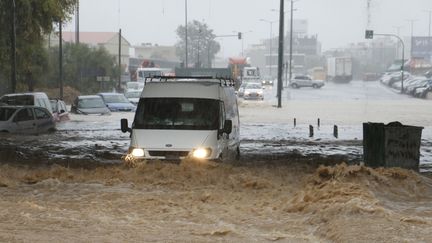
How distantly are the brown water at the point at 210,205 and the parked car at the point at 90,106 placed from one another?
2582 centimetres

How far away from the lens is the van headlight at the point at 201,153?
12.5 meters

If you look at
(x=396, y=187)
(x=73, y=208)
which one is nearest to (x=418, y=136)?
(x=396, y=187)

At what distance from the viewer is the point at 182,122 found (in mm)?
13336

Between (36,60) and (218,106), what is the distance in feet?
104

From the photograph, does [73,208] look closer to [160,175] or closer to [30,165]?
[160,175]

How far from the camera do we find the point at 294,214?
9281 millimetres

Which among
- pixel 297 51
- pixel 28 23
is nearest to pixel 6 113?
pixel 28 23

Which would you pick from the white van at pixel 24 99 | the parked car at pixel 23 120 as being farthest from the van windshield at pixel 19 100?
the parked car at pixel 23 120

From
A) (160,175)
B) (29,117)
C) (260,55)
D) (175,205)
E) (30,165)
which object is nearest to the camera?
(175,205)

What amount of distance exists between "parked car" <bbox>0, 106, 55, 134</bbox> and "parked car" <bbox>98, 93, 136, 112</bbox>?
49.8ft

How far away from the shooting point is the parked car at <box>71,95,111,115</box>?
39.8 meters

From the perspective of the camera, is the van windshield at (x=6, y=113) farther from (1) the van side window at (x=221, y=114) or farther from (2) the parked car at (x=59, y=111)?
(1) the van side window at (x=221, y=114)

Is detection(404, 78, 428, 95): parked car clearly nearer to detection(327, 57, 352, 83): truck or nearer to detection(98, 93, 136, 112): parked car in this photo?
detection(327, 57, 352, 83): truck

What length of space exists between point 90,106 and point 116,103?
3419 mm
